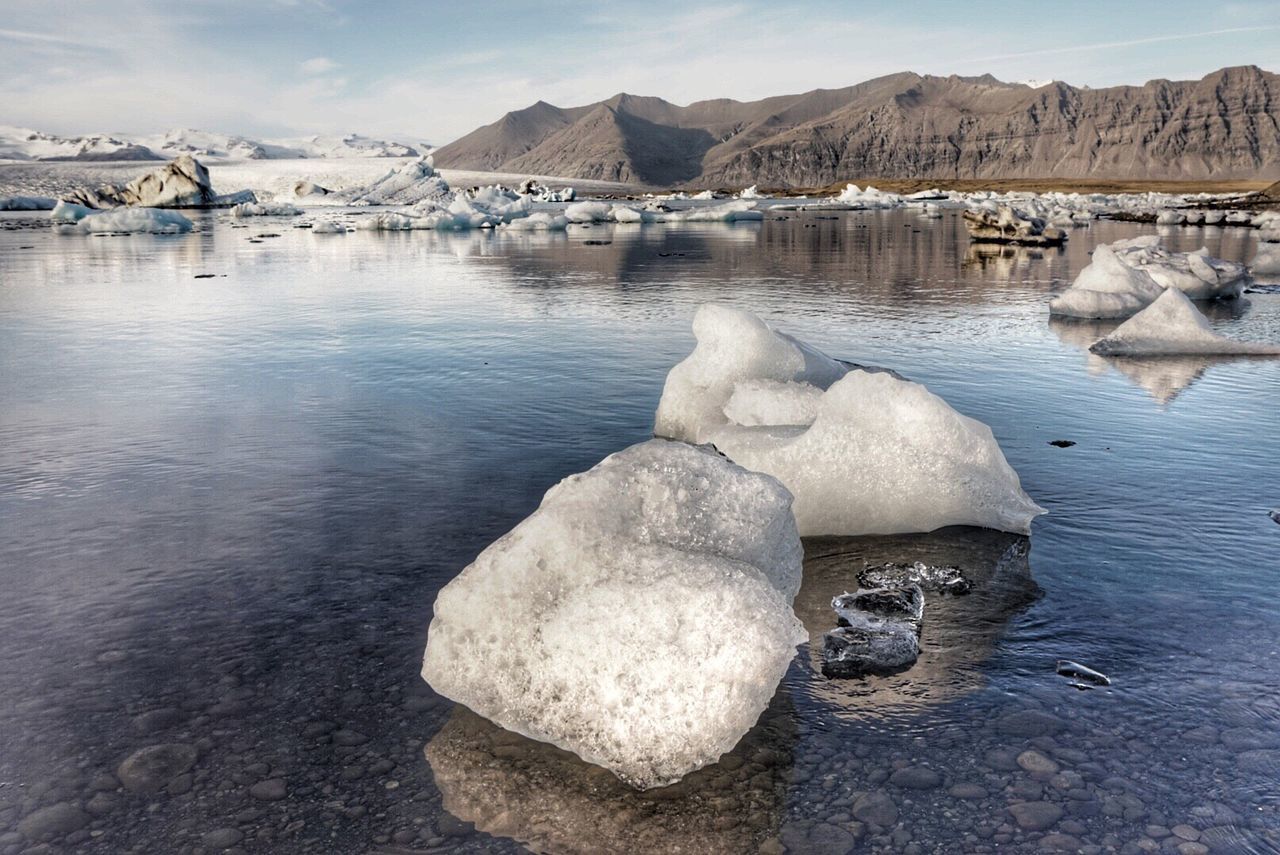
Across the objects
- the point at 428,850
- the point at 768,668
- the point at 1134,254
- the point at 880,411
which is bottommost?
the point at 428,850

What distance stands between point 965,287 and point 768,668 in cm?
1845

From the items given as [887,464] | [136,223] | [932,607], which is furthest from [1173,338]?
[136,223]

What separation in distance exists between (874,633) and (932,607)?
23.4 inches

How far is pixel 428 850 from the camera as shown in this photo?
9.64 ft

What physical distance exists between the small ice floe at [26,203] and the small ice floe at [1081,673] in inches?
3524

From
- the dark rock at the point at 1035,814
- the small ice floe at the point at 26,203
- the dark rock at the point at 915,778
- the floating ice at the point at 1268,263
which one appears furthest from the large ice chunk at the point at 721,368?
the small ice floe at the point at 26,203

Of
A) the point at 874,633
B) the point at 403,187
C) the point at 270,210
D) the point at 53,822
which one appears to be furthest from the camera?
the point at 403,187

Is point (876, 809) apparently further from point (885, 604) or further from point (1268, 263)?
point (1268, 263)

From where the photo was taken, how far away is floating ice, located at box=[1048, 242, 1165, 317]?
14953 mm

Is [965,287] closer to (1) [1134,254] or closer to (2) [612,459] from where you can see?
(1) [1134,254]

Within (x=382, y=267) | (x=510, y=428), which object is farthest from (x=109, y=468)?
(x=382, y=267)

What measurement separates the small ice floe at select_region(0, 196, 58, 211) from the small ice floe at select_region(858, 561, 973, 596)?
88.3 meters

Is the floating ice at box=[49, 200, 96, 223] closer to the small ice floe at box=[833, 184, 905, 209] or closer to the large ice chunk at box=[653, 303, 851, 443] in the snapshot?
the large ice chunk at box=[653, 303, 851, 443]

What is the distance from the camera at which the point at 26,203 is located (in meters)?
76.8
